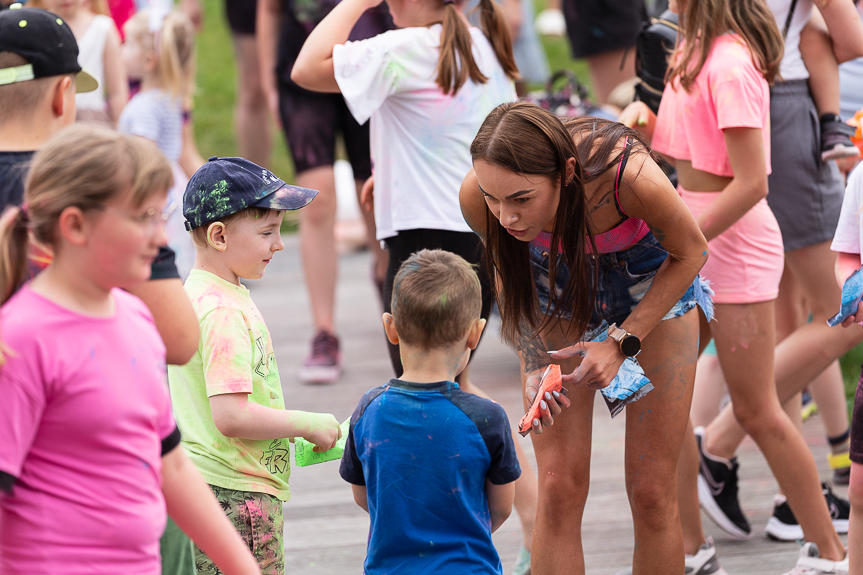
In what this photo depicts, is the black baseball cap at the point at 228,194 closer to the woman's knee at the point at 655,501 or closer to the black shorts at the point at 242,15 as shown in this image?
the woman's knee at the point at 655,501

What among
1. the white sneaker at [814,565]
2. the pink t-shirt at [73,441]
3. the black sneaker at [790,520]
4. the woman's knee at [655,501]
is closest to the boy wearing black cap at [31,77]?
the pink t-shirt at [73,441]

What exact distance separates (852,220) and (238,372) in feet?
5.51

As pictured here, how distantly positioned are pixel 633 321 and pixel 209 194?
1064 mm

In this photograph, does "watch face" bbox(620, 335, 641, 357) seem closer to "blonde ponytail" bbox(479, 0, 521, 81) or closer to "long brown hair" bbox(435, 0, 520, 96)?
"long brown hair" bbox(435, 0, 520, 96)

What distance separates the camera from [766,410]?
9.27 ft

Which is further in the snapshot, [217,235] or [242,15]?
[242,15]

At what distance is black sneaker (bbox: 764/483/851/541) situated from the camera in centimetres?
311

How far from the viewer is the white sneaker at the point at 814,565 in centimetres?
276

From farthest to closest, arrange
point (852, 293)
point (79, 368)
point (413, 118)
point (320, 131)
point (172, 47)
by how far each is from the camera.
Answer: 1. point (172, 47)
2. point (320, 131)
3. point (413, 118)
4. point (852, 293)
5. point (79, 368)

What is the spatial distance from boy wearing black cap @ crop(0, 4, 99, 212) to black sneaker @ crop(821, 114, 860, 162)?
239 cm

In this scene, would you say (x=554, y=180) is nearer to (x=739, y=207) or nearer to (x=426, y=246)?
(x=739, y=207)

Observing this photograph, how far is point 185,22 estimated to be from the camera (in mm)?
5301

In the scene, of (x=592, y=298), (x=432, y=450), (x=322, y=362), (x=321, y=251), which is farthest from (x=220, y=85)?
(x=432, y=450)

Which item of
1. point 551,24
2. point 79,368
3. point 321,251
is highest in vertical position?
point 79,368
